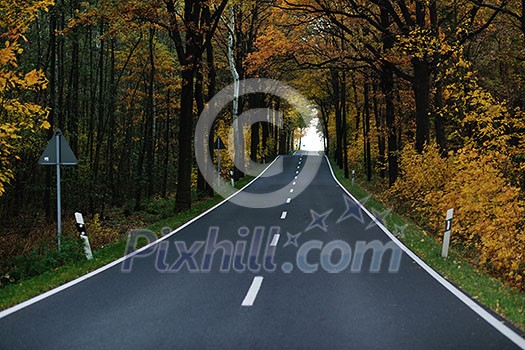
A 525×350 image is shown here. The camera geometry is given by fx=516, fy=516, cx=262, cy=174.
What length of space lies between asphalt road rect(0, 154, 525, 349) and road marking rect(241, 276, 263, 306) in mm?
35

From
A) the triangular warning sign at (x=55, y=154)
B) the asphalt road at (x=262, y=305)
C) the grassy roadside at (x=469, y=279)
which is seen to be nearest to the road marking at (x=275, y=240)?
the asphalt road at (x=262, y=305)

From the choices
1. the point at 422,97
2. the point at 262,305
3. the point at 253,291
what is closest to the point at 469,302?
the point at 262,305

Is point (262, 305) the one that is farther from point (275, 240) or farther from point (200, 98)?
point (200, 98)

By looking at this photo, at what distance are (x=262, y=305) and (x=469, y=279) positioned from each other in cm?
419

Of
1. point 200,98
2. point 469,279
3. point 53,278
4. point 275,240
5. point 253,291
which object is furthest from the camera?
point 200,98

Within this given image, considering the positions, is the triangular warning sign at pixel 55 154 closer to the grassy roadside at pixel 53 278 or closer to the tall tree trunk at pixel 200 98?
the grassy roadside at pixel 53 278

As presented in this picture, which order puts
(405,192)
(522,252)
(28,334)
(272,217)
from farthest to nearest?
1. (405,192)
2. (272,217)
3. (522,252)
4. (28,334)

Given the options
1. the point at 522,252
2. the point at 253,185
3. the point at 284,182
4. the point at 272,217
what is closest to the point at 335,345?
the point at 522,252

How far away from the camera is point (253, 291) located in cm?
817

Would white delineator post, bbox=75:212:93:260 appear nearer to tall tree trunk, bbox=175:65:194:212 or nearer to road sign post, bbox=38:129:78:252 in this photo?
road sign post, bbox=38:129:78:252

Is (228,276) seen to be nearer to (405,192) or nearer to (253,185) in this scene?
(405,192)

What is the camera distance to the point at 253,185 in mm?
34344

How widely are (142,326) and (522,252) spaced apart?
785 centimetres

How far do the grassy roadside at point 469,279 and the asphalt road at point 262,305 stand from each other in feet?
0.95
